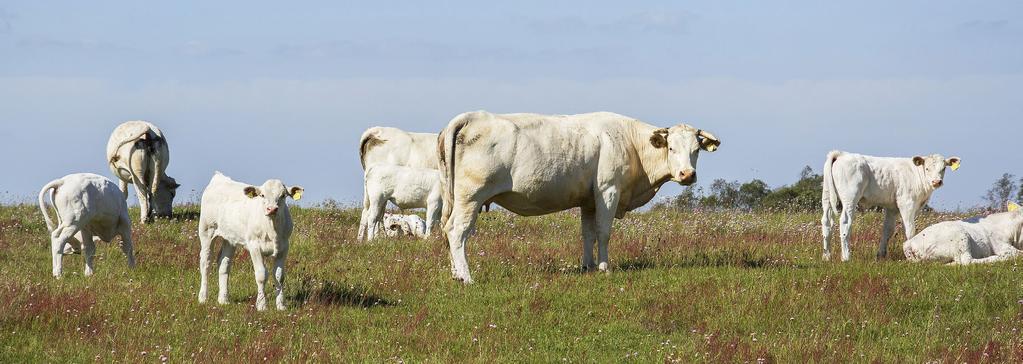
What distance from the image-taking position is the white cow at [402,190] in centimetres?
2267

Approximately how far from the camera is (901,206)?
63.6ft

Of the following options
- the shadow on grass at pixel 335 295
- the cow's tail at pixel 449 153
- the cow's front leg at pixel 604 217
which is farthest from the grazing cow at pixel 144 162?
the cow's front leg at pixel 604 217

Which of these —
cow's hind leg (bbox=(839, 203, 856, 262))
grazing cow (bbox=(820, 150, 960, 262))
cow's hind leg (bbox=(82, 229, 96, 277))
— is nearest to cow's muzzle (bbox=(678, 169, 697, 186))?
grazing cow (bbox=(820, 150, 960, 262))

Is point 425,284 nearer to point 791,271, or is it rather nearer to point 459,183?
point 459,183

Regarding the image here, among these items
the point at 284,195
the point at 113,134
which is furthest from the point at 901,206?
the point at 113,134

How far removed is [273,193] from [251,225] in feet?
2.31

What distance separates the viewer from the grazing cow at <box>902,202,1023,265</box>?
58.8ft

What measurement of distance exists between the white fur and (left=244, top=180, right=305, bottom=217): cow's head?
9.52 metres

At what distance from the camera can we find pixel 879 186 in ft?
62.9

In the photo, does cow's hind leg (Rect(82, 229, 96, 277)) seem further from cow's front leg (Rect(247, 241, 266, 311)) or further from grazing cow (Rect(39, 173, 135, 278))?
cow's front leg (Rect(247, 241, 266, 311))

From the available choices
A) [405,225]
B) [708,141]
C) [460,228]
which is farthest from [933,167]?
[405,225]

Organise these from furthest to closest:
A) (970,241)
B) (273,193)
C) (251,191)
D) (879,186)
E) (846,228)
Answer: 1. (879,186)
2. (846,228)
3. (970,241)
4. (251,191)
5. (273,193)

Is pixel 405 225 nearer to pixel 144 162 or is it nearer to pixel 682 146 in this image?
pixel 144 162

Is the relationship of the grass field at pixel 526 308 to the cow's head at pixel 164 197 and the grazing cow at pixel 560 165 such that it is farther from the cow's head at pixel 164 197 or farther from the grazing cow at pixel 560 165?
the cow's head at pixel 164 197
